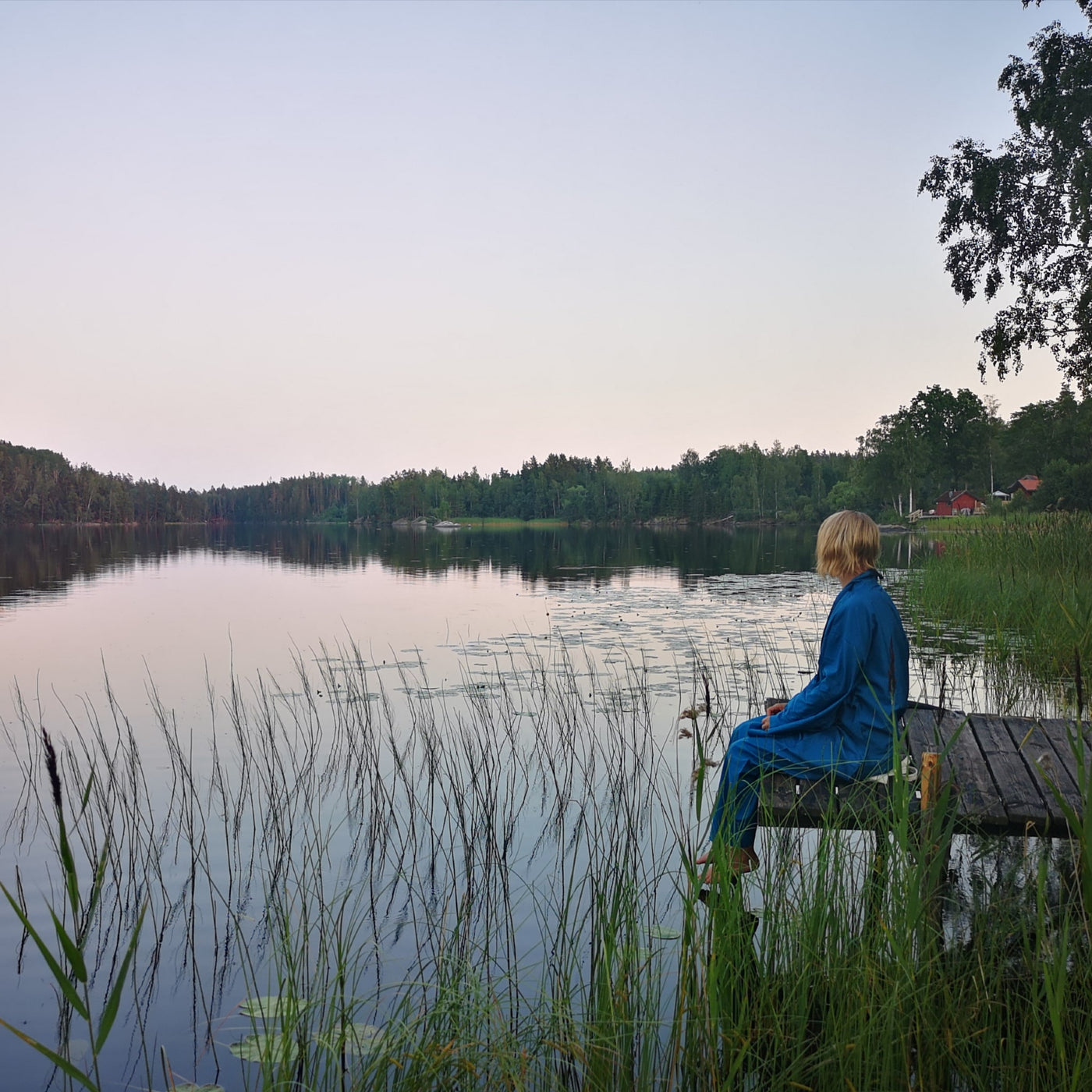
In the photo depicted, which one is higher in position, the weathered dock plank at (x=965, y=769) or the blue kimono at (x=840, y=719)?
the blue kimono at (x=840, y=719)

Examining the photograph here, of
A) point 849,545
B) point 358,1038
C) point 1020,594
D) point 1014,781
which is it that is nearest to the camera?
point 358,1038

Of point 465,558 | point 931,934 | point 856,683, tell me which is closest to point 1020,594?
point 856,683

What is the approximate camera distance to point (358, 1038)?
368 cm

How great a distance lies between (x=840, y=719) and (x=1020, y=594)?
11150 millimetres

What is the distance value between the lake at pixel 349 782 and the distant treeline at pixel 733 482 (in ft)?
71.6

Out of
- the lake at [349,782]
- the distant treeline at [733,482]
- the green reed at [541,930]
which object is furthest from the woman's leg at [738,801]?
the distant treeline at [733,482]

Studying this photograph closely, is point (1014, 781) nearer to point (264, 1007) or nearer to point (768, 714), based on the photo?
point (768, 714)

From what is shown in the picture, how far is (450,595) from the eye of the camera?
80.4ft

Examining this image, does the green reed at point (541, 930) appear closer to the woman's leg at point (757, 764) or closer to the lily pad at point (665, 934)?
the lily pad at point (665, 934)

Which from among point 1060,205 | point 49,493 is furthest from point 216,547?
point 49,493

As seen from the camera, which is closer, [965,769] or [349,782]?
[965,769]

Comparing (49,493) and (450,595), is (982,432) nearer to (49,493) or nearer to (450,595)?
(450,595)

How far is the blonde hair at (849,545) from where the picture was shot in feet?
14.9

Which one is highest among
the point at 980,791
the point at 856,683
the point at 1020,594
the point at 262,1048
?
the point at 856,683
